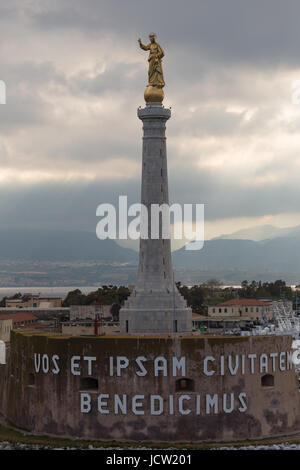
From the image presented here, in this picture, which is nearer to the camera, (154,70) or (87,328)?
(154,70)

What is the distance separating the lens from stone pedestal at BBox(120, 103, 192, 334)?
49.0 meters

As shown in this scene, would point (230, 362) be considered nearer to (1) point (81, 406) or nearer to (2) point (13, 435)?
(1) point (81, 406)

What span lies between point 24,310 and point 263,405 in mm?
58142

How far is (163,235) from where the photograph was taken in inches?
1973

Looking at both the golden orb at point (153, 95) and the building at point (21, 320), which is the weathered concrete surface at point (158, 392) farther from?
the building at point (21, 320)

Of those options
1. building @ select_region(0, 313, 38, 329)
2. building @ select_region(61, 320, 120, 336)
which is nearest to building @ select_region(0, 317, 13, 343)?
building @ select_region(0, 313, 38, 329)

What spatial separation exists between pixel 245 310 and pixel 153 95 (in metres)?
59.1

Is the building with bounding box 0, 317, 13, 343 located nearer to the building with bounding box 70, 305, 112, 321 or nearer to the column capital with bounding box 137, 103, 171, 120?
the building with bounding box 70, 305, 112, 321

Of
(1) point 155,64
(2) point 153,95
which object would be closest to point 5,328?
(2) point 153,95

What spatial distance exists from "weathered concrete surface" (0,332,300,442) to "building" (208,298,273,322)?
52511mm

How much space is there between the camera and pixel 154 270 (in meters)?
49.7

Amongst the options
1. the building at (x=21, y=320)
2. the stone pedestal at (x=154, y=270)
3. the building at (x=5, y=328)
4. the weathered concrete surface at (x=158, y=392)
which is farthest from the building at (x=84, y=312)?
the weathered concrete surface at (x=158, y=392)

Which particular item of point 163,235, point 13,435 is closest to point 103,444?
point 13,435

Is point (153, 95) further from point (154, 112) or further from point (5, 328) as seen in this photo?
point (5, 328)
